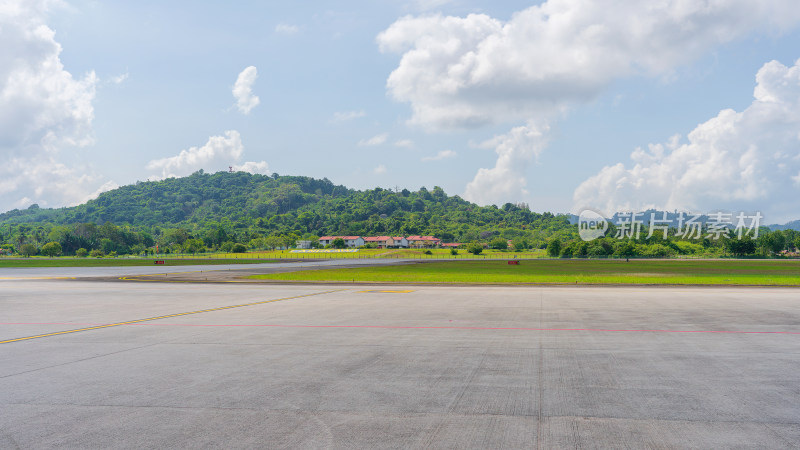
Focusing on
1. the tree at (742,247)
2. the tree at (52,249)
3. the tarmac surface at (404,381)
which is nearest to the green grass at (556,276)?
the tarmac surface at (404,381)

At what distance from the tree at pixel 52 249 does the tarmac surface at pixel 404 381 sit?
17602 centimetres

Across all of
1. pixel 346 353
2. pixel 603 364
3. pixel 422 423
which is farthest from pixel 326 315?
pixel 422 423

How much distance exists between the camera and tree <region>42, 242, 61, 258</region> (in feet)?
536

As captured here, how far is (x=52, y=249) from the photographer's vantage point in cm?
16350

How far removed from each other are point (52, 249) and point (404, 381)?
624 feet

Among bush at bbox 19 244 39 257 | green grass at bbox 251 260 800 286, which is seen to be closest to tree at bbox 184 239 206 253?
bush at bbox 19 244 39 257

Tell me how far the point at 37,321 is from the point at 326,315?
8.85 meters

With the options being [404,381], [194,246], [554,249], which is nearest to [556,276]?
[404,381]

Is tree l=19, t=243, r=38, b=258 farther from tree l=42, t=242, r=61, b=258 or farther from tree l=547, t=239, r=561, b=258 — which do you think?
tree l=547, t=239, r=561, b=258

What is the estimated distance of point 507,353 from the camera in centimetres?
1057

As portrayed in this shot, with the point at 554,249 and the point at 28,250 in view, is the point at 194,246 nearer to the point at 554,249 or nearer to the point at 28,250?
the point at 28,250

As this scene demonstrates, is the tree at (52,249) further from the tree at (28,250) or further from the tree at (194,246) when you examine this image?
the tree at (194,246)

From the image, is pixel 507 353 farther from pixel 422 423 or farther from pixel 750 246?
pixel 750 246

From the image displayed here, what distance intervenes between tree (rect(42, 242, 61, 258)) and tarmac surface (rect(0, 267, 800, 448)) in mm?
176017
